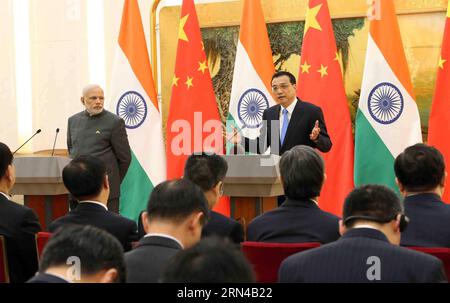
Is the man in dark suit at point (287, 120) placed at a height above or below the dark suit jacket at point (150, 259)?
above

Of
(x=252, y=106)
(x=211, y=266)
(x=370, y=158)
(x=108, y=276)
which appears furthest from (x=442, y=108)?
(x=211, y=266)

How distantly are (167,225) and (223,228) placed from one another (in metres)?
0.64

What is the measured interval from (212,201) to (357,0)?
4.46 metres

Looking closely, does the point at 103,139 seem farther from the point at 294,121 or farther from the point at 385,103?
the point at 385,103

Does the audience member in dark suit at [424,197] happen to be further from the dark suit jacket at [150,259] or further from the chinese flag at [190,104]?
the chinese flag at [190,104]

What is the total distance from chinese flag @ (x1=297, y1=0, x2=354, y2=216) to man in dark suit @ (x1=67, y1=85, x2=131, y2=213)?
5.92 ft

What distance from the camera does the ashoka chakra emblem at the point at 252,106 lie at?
653 centimetres

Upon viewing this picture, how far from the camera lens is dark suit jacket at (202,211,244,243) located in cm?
281

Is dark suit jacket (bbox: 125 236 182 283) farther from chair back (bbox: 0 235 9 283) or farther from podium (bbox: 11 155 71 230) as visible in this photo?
podium (bbox: 11 155 71 230)

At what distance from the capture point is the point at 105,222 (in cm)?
298

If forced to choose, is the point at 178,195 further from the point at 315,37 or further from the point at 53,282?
the point at 315,37

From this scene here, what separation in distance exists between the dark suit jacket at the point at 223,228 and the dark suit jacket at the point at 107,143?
9.63ft

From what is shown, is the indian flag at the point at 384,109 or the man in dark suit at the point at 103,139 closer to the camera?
the man in dark suit at the point at 103,139

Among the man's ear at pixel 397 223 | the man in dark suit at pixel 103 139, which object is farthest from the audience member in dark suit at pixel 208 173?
the man in dark suit at pixel 103 139
